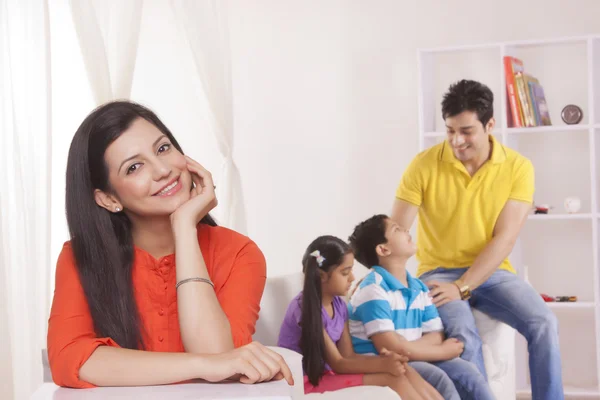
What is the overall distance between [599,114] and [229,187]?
1789mm

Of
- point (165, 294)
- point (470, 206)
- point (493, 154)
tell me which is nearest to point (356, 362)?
point (470, 206)

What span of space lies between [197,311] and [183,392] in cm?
28

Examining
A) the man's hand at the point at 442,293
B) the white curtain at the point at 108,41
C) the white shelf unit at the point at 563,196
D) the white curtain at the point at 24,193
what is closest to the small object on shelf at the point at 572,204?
the white shelf unit at the point at 563,196

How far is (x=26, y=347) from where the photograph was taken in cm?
234

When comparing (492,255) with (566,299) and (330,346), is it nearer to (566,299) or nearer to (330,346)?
(330,346)

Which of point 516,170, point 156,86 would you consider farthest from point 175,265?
point 156,86

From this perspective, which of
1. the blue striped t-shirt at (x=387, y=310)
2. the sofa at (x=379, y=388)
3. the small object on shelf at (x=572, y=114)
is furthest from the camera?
the small object on shelf at (x=572, y=114)

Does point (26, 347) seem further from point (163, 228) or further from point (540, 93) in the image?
point (540, 93)

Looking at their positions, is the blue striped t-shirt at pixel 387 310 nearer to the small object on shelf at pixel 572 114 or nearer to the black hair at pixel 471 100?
the black hair at pixel 471 100

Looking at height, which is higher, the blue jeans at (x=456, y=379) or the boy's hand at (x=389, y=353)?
the boy's hand at (x=389, y=353)

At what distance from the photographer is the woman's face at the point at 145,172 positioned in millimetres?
1439

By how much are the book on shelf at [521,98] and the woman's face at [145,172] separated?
2764 mm

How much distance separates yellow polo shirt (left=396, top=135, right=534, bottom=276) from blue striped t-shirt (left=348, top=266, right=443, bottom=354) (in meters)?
0.33

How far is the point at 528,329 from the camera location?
294cm
